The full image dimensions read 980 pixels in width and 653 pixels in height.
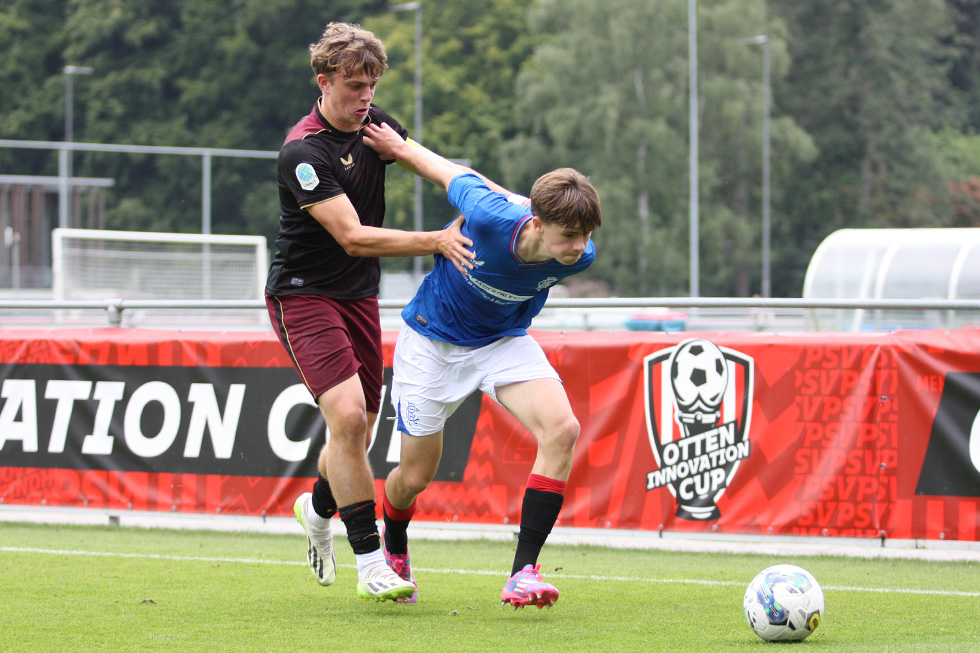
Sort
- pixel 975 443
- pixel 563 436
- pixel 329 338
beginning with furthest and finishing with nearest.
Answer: pixel 975 443, pixel 329 338, pixel 563 436

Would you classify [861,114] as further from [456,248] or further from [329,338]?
[456,248]

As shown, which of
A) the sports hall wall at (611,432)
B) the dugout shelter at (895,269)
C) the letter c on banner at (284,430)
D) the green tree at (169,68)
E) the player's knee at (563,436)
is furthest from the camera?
the green tree at (169,68)

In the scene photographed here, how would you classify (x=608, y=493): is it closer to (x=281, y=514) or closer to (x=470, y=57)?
(x=281, y=514)

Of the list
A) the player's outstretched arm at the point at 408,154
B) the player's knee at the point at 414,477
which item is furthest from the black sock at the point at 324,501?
the player's outstretched arm at the point at 408,154

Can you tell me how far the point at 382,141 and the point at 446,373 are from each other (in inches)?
42.5

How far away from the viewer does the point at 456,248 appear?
5.10 m

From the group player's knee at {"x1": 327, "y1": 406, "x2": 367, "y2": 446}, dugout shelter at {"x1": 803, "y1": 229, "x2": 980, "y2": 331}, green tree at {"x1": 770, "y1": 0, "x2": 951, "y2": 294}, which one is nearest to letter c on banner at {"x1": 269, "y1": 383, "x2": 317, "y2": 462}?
player's knee at {"x1": 327, "y1": 406, "x2": 367, "y2": 446}

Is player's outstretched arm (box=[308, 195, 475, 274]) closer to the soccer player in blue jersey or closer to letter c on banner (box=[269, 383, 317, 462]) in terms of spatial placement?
the soccer player in blue jersey

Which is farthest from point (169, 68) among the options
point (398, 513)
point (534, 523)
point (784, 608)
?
point (784, 608)

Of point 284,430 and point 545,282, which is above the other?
point 545,282

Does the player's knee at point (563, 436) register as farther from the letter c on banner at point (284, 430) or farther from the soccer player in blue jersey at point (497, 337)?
the letter c on banner at point (284, 430)

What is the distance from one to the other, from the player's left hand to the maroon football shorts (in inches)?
27.3

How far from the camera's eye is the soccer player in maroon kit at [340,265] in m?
5.34

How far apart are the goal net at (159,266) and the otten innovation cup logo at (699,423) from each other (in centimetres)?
1624
